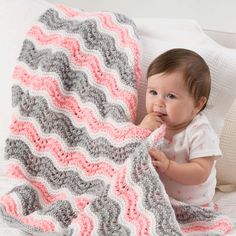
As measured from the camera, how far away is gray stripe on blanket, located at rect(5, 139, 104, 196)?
58.2 inches

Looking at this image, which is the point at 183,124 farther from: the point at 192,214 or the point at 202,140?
the point at 192,214

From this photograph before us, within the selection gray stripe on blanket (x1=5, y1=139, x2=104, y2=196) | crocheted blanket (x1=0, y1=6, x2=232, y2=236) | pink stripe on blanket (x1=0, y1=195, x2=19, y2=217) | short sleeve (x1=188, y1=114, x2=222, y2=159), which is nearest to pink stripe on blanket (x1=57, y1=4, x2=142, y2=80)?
crocheted blanket (x1=0, y1=6, x2=232, y2=236)

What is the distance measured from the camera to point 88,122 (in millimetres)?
1530

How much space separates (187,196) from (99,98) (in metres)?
0.35

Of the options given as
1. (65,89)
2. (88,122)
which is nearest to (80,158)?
(88,122)

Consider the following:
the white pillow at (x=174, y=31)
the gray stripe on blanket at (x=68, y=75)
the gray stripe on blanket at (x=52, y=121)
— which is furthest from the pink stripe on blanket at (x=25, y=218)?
the white pillow at (x=174, y=31)

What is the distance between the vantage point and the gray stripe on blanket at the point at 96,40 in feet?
5.07

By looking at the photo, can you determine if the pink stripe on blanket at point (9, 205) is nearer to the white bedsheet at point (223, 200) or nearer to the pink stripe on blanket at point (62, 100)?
the white bedsheet at point (223, 200)

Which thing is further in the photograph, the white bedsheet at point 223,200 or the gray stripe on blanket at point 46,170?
the gray stripe on blanket at point 46,170

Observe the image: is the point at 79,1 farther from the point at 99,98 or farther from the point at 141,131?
the point at 141,131

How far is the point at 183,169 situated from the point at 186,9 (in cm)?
86

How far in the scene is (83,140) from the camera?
5.02 ft

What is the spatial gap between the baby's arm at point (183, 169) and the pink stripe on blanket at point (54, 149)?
0.57 ft

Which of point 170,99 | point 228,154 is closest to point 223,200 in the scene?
point 228,154
